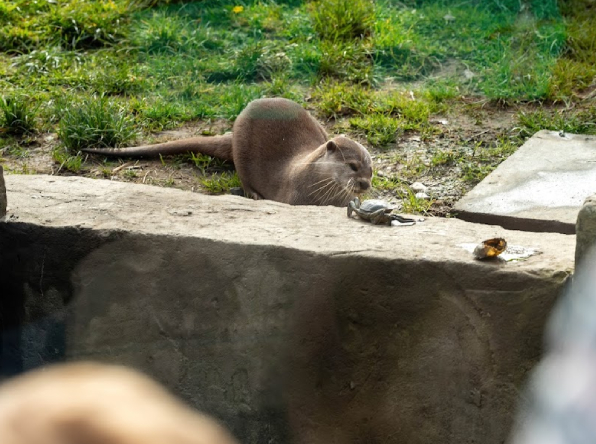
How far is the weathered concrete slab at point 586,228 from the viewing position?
2588 millimetres

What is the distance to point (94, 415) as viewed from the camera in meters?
0.81

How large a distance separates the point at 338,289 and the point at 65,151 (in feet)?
11.6

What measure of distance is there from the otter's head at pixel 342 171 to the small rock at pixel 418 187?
13.0 inches

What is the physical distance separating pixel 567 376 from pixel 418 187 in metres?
2.82

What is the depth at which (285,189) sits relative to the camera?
5535 mm

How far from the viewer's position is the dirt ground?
18.5 ft

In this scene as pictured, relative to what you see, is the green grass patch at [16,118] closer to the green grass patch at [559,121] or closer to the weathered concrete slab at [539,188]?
the weathered concrete slab at [539,188]

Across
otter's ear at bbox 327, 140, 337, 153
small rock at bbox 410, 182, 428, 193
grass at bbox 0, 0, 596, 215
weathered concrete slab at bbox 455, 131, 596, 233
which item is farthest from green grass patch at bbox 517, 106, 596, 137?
otter's ear at bbox 327, 140, 337, 153

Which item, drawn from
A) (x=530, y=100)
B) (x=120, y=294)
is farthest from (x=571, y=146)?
(x=120, y=294)

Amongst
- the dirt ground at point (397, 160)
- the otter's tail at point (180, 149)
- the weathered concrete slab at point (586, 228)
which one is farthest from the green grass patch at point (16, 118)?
the weathered concrete slab at point (586, 228)

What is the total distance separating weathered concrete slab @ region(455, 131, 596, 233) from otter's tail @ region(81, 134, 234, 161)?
6.23 ft

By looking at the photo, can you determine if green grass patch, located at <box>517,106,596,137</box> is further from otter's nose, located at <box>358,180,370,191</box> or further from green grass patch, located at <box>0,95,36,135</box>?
green grass patch, located at <box>0,95,36,135</box>

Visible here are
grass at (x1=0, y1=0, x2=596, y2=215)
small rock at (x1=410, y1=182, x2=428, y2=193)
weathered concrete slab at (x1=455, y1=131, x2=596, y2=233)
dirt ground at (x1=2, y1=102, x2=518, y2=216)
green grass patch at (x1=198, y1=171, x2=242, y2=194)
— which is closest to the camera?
weathered concrete slab at (x1=455, y1=131, x2=596, y2=233)

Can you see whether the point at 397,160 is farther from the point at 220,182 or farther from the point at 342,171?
the point at 220,182
